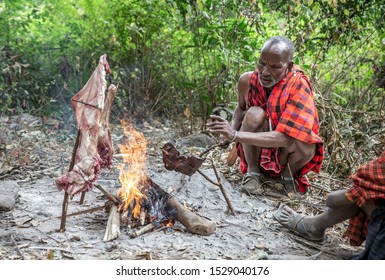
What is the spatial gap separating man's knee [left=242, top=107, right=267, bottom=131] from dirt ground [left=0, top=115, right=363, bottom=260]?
1.67 ft

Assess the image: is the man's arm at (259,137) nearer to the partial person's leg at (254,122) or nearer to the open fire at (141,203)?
the partial person's leg at (254,122)

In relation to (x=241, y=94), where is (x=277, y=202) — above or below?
below

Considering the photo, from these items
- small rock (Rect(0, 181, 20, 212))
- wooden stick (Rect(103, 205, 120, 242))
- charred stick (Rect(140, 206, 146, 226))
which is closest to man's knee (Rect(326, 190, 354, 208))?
charred stick (Rect(140, 206, 146, 226))

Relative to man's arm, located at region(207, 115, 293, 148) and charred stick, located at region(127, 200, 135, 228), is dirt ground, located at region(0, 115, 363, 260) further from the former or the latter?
man's arm, located at region(207, 115, 293, 148)

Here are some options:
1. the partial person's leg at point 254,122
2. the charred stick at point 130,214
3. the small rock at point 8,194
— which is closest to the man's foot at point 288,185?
the partial person's leg at point 254,122

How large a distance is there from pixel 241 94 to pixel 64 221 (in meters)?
1.97

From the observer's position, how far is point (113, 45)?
6.01 m

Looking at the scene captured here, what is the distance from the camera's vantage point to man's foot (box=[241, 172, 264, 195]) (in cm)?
387

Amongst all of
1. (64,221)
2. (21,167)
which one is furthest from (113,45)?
(64,221)

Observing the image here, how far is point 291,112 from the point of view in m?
3.61

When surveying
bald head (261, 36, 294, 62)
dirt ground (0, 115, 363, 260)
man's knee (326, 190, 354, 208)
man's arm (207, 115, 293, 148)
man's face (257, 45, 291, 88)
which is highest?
bald head (261, 36, 294, 62)

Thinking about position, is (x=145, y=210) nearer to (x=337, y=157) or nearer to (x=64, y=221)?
(x=64, y=221)

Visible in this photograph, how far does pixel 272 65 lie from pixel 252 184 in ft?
3.28

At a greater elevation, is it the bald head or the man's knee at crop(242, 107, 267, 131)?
the bald head
